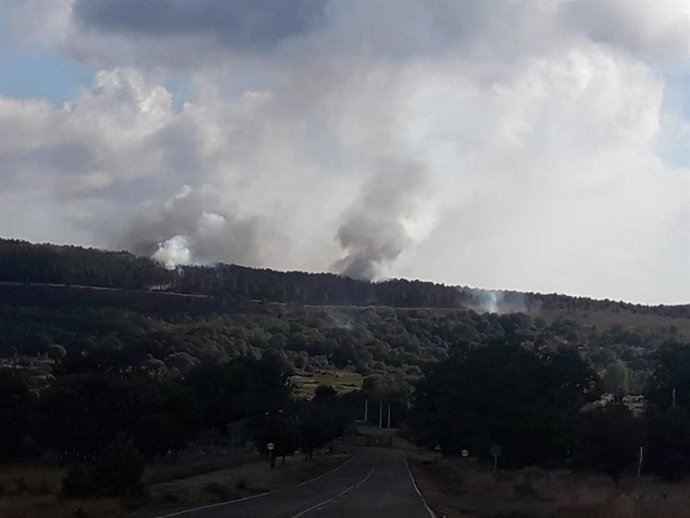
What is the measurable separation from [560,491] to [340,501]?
35.0 feet

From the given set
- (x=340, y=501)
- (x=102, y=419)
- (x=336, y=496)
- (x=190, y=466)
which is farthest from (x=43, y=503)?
(x=102, y=419)

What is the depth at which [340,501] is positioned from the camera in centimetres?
4262

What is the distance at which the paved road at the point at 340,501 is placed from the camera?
35125 mm

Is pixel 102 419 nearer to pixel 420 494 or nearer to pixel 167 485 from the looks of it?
pixel 167 485

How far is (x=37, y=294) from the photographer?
624 ft

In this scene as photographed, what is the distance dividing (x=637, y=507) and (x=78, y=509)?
1619cm

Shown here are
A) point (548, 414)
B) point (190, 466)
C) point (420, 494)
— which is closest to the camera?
point (420, 494)

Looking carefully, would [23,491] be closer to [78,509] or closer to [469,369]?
[78,509]

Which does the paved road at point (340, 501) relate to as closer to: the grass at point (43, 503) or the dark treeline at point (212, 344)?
the grass at point (43, 503)

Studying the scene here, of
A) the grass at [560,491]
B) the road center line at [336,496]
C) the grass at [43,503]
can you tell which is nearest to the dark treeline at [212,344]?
the grass at [560,491]

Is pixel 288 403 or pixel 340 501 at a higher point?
pixel 288 403

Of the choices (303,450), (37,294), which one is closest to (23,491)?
(303,450)

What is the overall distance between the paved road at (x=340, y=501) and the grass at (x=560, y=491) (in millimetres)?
→ 2124

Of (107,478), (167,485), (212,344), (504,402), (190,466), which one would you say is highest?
(212,344)
